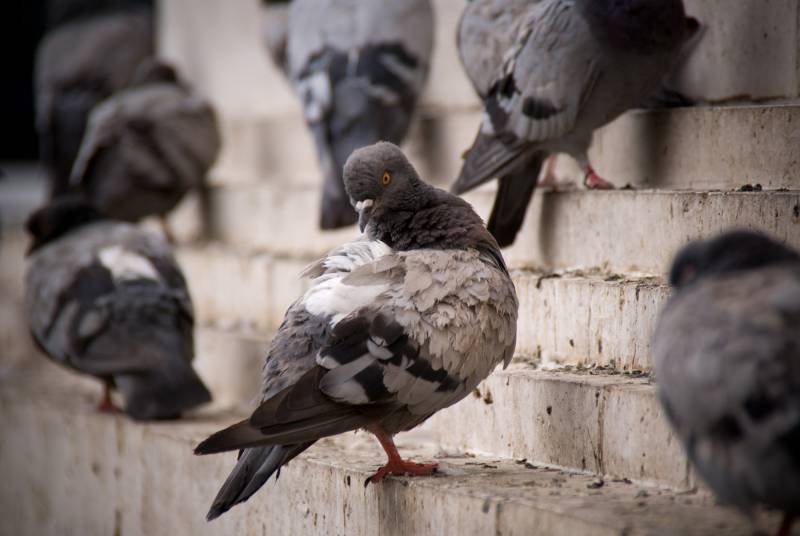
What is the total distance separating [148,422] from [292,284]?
1210 millimetres

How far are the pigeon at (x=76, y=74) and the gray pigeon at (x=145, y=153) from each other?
1534 mm

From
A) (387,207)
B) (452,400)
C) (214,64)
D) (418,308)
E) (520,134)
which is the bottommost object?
(452,400)

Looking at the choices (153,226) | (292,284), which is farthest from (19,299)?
(292,284)

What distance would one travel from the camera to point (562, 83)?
5.45 metres

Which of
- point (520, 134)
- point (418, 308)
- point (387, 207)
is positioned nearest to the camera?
point (418, 308)

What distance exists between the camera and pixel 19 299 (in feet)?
32.2

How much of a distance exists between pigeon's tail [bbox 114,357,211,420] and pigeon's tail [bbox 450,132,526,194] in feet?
5.55

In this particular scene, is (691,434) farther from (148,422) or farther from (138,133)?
(138,133)

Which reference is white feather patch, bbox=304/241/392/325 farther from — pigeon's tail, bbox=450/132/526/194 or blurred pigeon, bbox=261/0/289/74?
blurred pigeon, bbox=261/0/289/74

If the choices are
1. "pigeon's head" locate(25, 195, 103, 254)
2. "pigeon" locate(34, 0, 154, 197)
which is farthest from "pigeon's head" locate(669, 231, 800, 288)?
"pigeon" locate(34, 0, 154, 197)

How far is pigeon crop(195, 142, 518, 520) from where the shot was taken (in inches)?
166

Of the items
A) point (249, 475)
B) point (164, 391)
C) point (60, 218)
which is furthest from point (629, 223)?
point (60, 218)

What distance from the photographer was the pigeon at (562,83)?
538cm

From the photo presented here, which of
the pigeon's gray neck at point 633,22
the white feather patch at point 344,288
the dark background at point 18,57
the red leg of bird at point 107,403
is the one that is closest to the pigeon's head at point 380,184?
the white feather patch at point 344,288
